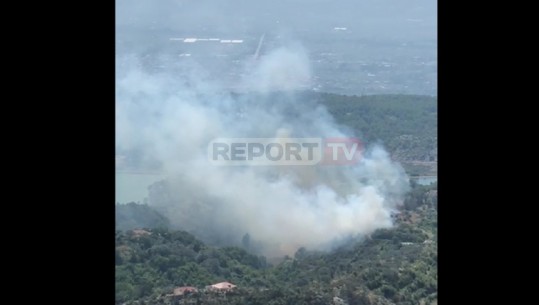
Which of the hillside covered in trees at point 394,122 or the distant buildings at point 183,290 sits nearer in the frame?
the distant buildings at point 183,290

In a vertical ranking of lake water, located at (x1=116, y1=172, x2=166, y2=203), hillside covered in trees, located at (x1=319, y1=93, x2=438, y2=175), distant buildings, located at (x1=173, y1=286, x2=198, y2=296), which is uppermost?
hillside covered in trees, located at (x1=319, y1=93, x2=438, y2=175)

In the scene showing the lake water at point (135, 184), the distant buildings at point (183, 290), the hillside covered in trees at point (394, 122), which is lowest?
the distant buildings at point (183, 290)

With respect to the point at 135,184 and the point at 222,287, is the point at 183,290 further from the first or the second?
the point at 135,184

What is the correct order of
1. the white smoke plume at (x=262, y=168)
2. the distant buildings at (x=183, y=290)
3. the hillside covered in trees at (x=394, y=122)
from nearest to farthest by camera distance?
the distant buildings at (x=183, y=290) < the hillside covered in trees at (x=394, y=122) < the white smoke plume at (x=262, y=168)

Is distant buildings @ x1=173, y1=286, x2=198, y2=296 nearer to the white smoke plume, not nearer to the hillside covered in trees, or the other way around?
the white smoke plume

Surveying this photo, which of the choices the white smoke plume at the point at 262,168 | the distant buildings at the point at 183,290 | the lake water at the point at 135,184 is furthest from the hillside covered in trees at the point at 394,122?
the distant buildings at the point at 183,290

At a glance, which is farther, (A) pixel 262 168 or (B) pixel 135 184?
(A) pixel 262 168

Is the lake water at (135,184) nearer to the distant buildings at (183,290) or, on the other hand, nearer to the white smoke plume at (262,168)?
the white smoke plume at (262,168)

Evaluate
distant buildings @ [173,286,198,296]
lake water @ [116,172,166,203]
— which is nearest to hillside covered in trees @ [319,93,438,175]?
lake water @ [116,172,166,203]

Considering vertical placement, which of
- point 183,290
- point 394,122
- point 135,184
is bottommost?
point 183,290

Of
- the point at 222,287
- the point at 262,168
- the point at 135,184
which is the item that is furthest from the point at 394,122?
the point at 135,184
